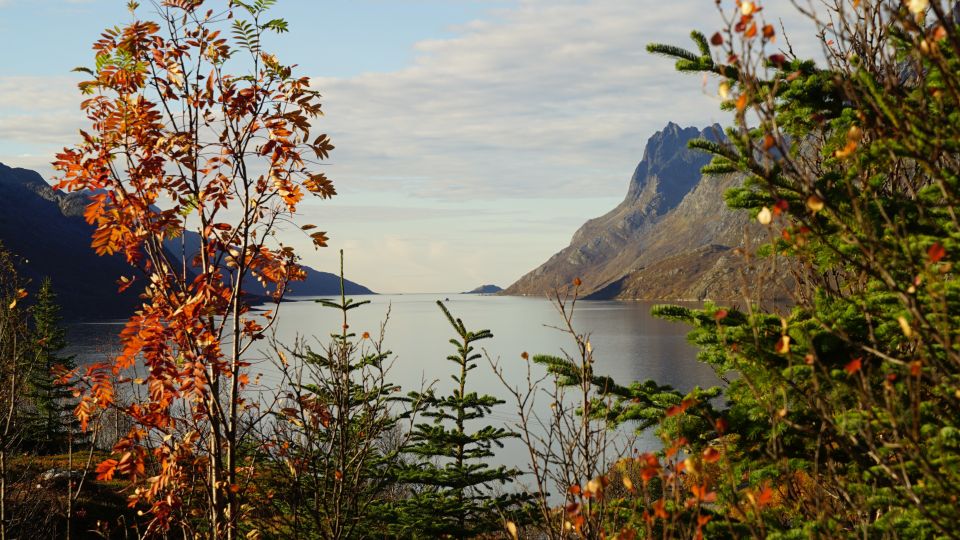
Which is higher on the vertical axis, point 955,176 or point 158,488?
point 955,176

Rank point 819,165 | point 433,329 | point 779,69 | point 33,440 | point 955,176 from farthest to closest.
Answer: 1. point 433,329
2. point 33,440
3. point 819,165
4. point 779,69
5. point 955,176

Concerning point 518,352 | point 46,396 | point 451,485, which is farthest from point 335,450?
point 518,352

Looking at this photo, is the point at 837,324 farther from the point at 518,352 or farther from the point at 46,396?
the point at 518,352

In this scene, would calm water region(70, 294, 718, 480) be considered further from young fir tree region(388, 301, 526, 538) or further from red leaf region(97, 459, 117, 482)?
red leaf region(97, 459, 117, 482)

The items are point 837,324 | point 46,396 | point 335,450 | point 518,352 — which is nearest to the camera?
point 837,324

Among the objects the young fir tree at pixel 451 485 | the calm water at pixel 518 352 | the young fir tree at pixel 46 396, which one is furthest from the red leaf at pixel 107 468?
the calm water at pixel 518 352

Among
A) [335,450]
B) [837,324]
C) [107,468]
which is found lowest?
[335,450]

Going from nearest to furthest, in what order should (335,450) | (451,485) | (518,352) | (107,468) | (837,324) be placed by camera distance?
(837,324) → (107,468) → (335,450) → (451,485) → (518,352)

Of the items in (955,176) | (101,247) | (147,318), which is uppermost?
(955,176)

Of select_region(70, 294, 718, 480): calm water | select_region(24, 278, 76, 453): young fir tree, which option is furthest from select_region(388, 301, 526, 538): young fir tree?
select_region(24, 278, 76, 453): young fir tree

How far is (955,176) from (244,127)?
565 centimetres

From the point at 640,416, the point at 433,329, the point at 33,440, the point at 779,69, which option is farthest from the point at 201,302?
the point at 433,329

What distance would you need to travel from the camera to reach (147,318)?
5770 mm

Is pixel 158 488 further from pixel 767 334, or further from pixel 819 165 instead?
pixel 819 165
